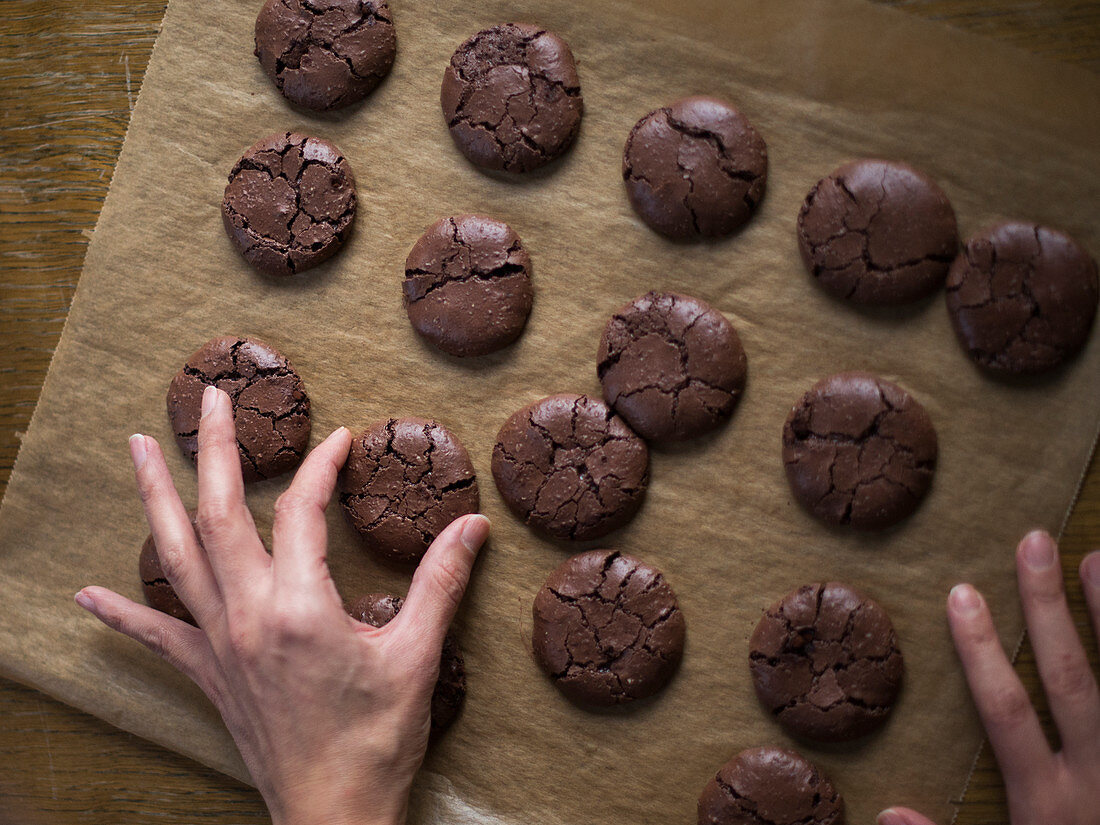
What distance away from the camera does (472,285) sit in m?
2.00

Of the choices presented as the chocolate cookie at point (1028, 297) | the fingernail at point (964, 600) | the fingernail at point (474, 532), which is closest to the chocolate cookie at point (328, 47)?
the fingernail at point (474, 532)

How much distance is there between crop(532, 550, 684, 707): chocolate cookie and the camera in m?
1.92

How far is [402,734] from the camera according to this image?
1.77 m

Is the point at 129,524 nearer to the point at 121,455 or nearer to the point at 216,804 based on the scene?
the point at 121,455

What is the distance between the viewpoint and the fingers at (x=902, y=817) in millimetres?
1842

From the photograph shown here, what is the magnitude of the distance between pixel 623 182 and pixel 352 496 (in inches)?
41.6

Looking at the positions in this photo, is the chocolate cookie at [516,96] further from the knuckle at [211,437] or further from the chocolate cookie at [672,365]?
the knuckle at [211,437]

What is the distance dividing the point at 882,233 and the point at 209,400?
1.70 metres

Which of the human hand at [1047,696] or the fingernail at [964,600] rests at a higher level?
the fingernail at [964,600]

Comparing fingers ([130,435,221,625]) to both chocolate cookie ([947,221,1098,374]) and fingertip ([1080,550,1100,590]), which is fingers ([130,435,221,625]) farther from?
fingertip ([1080,550,1100,590])

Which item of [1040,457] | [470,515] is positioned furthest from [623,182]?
[1040,457]

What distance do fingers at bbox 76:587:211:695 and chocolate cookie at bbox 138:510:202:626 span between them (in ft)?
0.25

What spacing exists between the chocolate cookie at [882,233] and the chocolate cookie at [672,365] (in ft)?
1.00

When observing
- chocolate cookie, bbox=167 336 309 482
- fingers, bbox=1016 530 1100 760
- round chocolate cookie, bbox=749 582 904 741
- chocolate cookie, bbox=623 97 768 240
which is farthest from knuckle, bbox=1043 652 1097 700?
chocolate cookie, bbox=167 336 309 482
